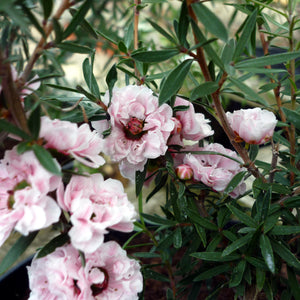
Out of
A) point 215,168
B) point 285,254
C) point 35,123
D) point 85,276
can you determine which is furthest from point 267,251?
point 35,123

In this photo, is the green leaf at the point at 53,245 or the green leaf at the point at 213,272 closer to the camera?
the green leaf at the point at 53,245

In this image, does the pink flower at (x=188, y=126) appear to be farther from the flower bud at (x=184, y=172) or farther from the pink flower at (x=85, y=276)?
the pink flower at (x=85, y=276)

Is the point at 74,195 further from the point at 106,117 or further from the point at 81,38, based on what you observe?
the point at 81,38

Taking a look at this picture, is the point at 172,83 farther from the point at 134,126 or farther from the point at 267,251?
the point at 267,251

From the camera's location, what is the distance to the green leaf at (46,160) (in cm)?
35

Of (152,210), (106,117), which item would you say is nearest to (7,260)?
(106,117)

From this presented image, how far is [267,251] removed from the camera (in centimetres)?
51

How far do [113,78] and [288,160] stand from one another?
357 mm

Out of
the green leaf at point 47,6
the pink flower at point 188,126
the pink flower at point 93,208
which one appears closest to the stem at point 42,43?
the green leaf at point 47,6

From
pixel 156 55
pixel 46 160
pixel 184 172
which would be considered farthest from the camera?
pixel 184 172

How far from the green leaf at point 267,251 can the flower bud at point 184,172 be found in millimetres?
141

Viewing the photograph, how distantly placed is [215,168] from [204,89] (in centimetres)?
18

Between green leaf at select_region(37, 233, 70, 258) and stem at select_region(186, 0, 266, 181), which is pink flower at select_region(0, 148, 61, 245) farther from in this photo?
stem at select_region(186, 0, 266, 181)

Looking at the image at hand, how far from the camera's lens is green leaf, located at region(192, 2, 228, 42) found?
370 millimetres
